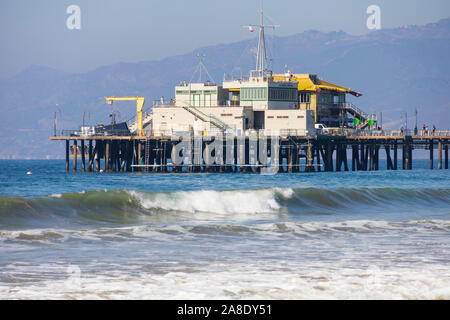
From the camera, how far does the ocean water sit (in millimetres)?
15766

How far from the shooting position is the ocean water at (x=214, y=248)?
621 inches

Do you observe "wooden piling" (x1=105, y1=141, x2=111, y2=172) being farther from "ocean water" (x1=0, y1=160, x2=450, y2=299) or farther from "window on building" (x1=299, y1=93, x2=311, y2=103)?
"ocean water" (x1=0, y1=160, x2=450, y2=299)

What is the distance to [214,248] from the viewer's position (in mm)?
21938

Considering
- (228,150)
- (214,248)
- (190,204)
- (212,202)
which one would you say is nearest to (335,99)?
(228,150)

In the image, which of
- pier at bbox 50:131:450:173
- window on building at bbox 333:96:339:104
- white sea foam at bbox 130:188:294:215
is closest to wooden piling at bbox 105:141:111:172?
pier at bbox 50:131:450:173

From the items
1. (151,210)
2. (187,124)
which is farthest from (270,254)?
(187,124)

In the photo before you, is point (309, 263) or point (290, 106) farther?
point (290, 106)

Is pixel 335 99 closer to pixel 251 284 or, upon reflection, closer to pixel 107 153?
pixel 107 153

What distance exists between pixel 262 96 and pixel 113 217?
204ft

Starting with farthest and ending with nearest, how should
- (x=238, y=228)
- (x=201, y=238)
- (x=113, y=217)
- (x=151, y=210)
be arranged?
(x=151, y=210) → (x=113, y=217) → (x=238, y=228) → (x=201, y=238)

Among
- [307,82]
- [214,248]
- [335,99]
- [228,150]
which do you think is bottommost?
[214,248]
